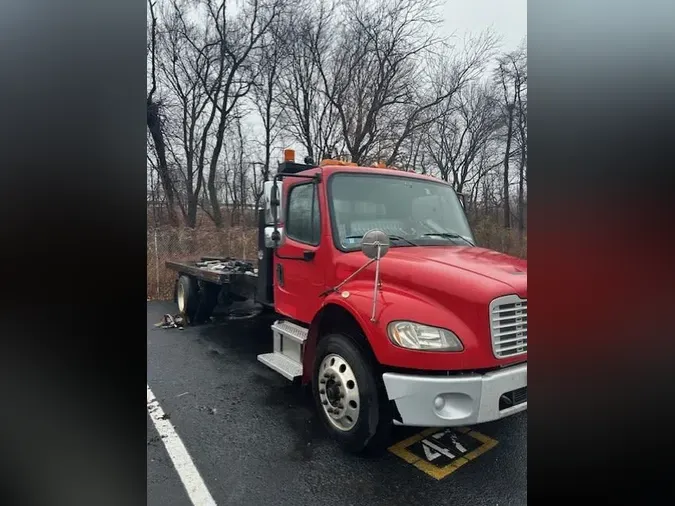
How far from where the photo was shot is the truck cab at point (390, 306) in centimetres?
251

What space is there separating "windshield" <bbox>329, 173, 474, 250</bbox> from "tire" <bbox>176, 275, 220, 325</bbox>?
4.09 m

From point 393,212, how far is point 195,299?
14.9 feet

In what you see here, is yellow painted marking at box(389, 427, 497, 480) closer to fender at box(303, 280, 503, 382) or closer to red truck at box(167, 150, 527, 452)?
red truck at box(167, 150, 527, 452)

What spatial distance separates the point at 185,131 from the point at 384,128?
8.39 metres

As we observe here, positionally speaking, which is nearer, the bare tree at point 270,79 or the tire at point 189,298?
the tire at point 189,298

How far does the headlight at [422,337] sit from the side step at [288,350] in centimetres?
131

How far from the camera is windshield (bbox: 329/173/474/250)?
365 cm

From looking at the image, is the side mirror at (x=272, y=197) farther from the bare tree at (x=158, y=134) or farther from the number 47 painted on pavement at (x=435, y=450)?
the bare tree at (x=158, y=134)

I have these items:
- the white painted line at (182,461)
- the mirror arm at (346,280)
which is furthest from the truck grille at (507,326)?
the white painted line at (182,461)

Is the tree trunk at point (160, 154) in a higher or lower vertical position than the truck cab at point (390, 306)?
higher

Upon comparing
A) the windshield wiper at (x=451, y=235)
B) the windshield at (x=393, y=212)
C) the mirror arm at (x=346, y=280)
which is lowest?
the mirror arm at (x=346, y=280)
